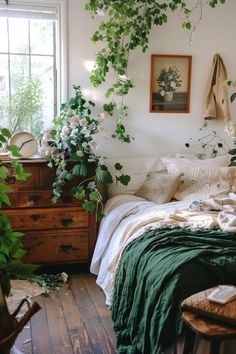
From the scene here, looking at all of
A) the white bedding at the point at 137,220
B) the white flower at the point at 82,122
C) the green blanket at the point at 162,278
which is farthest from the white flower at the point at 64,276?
the white flower at the point at 82,122

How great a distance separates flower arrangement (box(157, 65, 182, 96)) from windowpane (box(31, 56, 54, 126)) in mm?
989

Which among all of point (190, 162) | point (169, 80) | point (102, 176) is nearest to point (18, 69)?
point (102, 176)

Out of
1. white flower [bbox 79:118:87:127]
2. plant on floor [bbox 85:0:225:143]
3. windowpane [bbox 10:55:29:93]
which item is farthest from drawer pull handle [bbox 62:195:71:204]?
windowpane [bbox 10:55:29:93]

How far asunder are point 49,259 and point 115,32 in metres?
1.92

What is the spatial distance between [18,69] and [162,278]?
2301mm

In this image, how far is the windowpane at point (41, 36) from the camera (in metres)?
3.26

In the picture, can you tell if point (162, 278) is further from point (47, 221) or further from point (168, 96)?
point (168, 96)

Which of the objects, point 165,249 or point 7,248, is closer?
point 7,248

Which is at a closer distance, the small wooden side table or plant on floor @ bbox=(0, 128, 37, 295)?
the small wooden side table

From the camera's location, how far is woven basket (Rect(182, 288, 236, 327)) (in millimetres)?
1419

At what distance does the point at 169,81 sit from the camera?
139 inches

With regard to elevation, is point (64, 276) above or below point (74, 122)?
below

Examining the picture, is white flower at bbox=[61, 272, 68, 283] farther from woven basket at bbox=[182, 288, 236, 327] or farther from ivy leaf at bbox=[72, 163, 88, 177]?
woven basket at bbox=[182, 288, 236, 327]

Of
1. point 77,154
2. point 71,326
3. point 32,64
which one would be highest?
point 32,64
